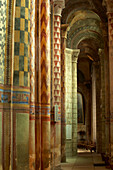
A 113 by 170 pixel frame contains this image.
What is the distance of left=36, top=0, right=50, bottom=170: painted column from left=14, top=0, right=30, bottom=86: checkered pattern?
427 cm

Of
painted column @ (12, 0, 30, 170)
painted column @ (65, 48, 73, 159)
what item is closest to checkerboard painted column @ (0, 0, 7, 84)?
painted column @ (12, 0, 30, 170)

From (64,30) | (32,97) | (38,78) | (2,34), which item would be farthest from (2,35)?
(64,30)

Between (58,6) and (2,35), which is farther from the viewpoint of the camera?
(58,6)

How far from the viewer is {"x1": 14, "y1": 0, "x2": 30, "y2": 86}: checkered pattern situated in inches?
276

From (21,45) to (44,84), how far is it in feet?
16.7

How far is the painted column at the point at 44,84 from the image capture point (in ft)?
38.7

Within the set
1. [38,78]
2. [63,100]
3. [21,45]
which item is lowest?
[63,100]

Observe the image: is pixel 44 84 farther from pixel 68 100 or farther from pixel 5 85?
pixel 68 100

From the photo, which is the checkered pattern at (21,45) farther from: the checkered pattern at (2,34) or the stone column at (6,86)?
the checkered pattern at (2,34)

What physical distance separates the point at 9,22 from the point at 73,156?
55.8ft

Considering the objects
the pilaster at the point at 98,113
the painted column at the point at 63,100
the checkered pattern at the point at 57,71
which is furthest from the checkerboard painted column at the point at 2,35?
the pilaster at the point at 98,113

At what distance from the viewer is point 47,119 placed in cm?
1186

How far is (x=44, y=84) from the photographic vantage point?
12.1 meters

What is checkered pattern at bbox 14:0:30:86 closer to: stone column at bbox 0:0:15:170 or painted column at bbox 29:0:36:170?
stone column at bbox 0:0:15:170
